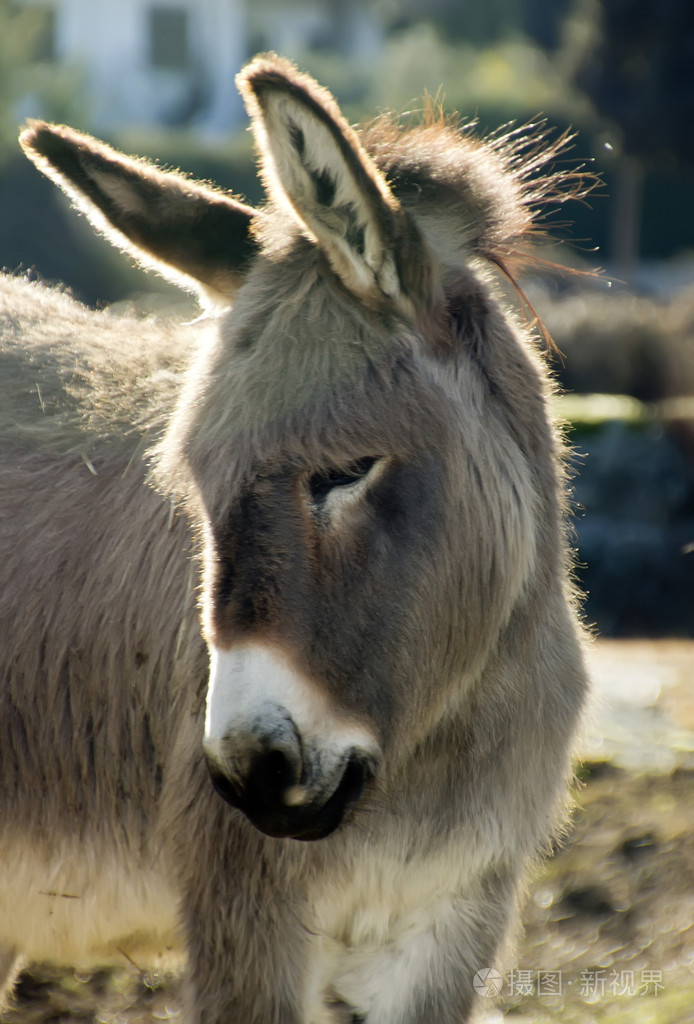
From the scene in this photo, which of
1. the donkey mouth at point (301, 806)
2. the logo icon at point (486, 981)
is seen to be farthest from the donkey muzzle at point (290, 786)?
the logo icon at point (486, 981)

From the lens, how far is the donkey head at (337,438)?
1.68m

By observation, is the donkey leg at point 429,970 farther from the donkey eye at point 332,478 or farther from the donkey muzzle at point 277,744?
the donkey eye at point 332,478

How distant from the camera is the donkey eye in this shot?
1.77 m

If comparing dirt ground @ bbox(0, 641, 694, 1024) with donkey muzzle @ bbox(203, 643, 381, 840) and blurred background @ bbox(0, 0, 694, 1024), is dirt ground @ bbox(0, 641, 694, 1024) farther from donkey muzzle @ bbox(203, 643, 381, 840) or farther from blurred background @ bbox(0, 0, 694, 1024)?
donkey muzzle @ bbox(203, 643, 381, 840)

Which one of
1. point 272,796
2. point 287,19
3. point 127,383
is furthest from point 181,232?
point 287,19

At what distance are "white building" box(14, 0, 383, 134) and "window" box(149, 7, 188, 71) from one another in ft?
0.10

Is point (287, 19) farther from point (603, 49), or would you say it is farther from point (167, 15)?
point (603, 49)

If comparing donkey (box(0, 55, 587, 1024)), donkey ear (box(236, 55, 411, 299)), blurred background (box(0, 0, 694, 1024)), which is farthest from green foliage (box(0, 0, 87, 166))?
donkey ear (box(236, 55, 411, 299))

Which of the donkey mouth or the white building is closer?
the donkey mouth

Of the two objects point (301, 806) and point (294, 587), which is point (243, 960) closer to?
point (301, 806)

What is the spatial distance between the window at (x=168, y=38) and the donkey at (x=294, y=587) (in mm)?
31523

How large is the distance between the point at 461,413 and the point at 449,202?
17.4 inches

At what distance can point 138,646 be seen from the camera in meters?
2.29

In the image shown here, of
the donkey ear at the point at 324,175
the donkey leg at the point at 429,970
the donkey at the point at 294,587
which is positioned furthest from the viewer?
the donkey leg at the point at 429,970
